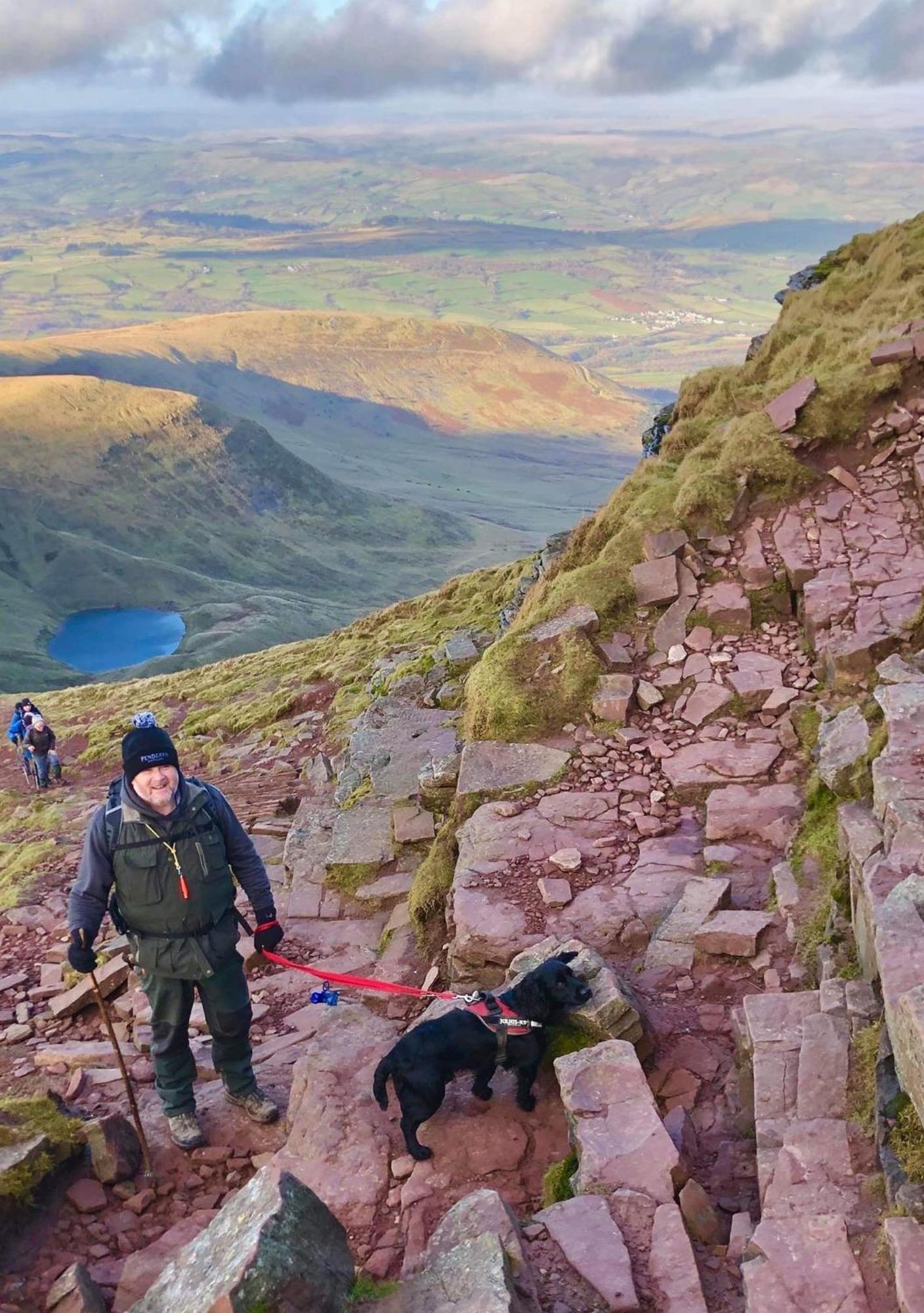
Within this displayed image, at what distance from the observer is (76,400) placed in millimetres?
164875

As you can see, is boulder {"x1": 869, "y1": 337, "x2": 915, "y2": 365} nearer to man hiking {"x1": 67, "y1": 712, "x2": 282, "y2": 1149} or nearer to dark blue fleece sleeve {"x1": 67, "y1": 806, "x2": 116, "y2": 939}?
man hiking {"x1": 67, "y1": 712, "x2": 282, "y2": 1149}

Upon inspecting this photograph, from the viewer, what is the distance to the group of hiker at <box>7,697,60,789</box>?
2202 cm

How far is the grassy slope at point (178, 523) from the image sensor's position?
121 meters

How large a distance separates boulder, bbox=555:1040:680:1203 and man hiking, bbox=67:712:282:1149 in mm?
2323

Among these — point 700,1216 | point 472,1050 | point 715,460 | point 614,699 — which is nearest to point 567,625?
point 614,699

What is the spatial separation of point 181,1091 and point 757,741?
246 inches

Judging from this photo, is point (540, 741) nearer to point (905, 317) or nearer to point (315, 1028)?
point (315, 1028)

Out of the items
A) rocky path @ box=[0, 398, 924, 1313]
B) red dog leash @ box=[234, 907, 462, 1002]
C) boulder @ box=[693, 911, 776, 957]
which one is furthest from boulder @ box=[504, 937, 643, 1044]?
boulder @ box=[693, 911, 776, 957]

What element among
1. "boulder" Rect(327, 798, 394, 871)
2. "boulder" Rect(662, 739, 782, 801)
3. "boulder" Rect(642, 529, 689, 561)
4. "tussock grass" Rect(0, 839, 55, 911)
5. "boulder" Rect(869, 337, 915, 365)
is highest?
"boulder" Rect(869, 337, 915, 365)

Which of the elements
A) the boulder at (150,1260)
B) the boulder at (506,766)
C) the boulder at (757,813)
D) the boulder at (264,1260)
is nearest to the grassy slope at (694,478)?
the boulder at (506,766)

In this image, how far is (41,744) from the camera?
72.9 ft

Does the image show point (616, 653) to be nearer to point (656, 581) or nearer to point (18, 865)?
point (656, 581)

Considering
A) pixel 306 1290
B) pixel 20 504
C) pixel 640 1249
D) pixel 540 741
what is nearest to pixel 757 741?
pixel 540 741

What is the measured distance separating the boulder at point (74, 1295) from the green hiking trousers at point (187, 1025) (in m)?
1.55
